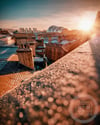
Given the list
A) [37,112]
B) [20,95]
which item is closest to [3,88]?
[20,95]

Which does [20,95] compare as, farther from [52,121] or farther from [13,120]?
[52,121]

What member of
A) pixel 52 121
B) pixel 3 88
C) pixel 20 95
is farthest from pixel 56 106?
pixel 3 88

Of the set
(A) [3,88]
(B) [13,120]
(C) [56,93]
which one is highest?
(C) [56,93]

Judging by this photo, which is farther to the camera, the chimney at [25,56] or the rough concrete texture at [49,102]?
the chimney at [25,56]

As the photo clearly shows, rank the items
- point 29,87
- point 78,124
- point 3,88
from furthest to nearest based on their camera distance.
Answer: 1. point 3,88
2. point 29,87
3. point 78,124

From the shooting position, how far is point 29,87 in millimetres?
540

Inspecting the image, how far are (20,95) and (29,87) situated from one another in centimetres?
8

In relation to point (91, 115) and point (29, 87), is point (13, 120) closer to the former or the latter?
point (29, 87)

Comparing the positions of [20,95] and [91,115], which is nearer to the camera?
[91,115]

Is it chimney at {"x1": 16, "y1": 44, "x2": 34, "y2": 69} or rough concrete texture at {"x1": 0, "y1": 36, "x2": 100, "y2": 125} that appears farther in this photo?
chimney at {"x1": 16, "y1": 44, "x2": 34, "y2": 69}

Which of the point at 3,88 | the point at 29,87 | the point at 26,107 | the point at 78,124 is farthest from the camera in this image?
the point at 3,88

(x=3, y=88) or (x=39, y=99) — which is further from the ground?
(x=39, y=99)

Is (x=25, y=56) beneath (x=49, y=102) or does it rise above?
beneath

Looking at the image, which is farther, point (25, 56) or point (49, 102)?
point (25, 56)
